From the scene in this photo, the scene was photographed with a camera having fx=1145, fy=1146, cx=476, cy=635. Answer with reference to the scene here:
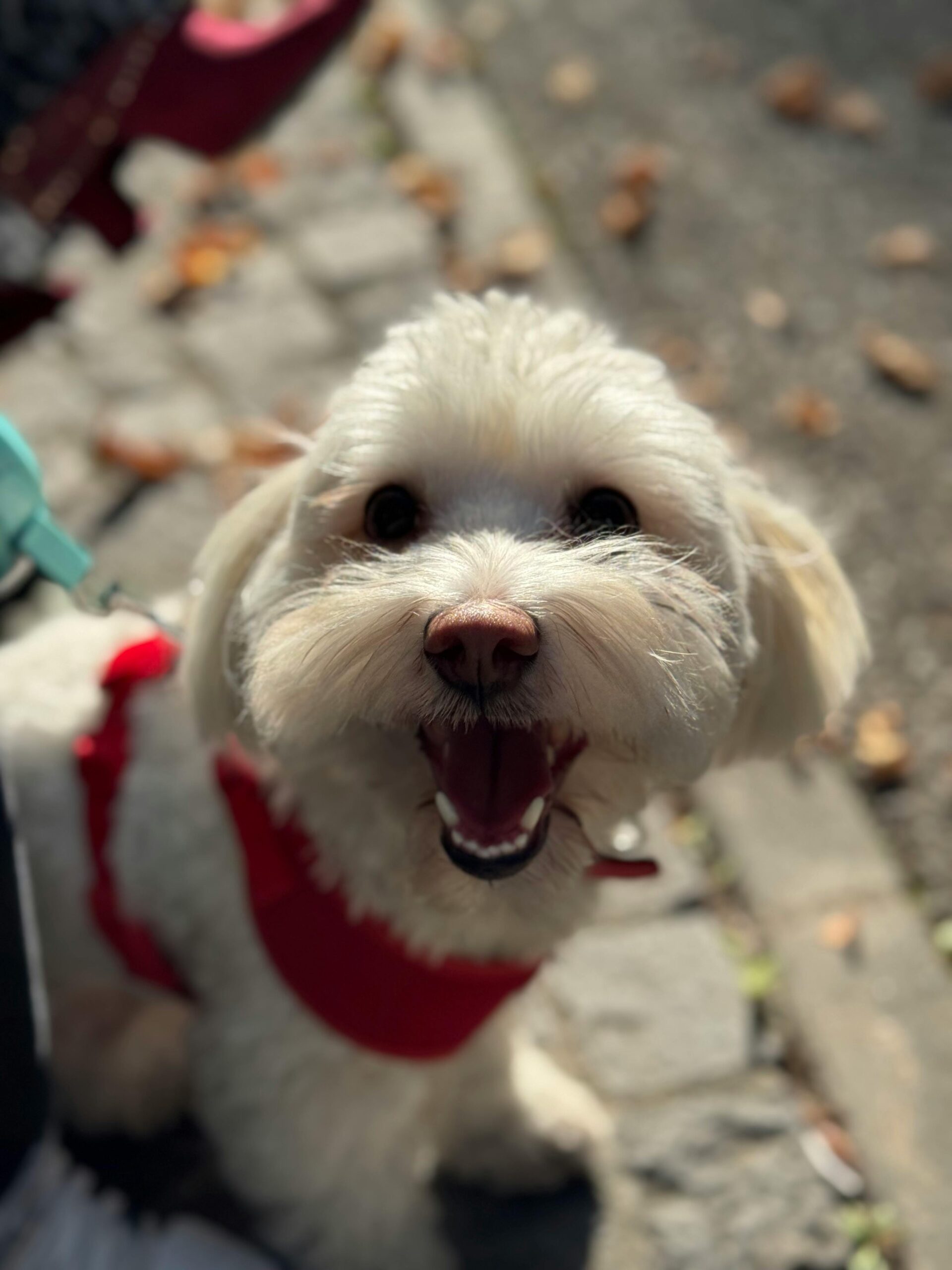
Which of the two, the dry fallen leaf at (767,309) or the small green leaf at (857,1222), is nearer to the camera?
the small green leaf at (857,1222)

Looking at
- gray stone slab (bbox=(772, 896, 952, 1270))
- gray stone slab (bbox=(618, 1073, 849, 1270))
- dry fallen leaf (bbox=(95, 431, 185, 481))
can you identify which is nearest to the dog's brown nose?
gray stone slab (bbox=(618, 1073, 849, 1270))

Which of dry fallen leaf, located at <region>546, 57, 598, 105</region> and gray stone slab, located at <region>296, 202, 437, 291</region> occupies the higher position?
gray stone slab, located at <region>296, 202, 437, 291</region>

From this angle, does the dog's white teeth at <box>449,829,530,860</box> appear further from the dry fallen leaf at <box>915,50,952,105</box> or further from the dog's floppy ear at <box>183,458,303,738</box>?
the dry fallen leaf at <box>915,50,952,105</box>

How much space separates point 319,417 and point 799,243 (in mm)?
2360

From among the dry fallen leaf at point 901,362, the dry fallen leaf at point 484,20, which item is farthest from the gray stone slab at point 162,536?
the dry fallen leaf at point 484,20

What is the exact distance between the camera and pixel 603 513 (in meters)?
1.86

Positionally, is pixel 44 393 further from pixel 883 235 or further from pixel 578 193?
pixel 883 235

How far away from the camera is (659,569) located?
1749 mm

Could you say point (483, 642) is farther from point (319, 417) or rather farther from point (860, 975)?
point (319, 417)

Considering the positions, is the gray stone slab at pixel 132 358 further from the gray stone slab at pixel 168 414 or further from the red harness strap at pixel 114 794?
the red harness strap at pixel 114 794

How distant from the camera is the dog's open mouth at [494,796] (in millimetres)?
1749

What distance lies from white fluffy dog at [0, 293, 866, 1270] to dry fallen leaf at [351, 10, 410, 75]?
401 centimetres

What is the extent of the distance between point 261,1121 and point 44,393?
279cm

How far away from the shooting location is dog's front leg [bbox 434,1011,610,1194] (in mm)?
2521
